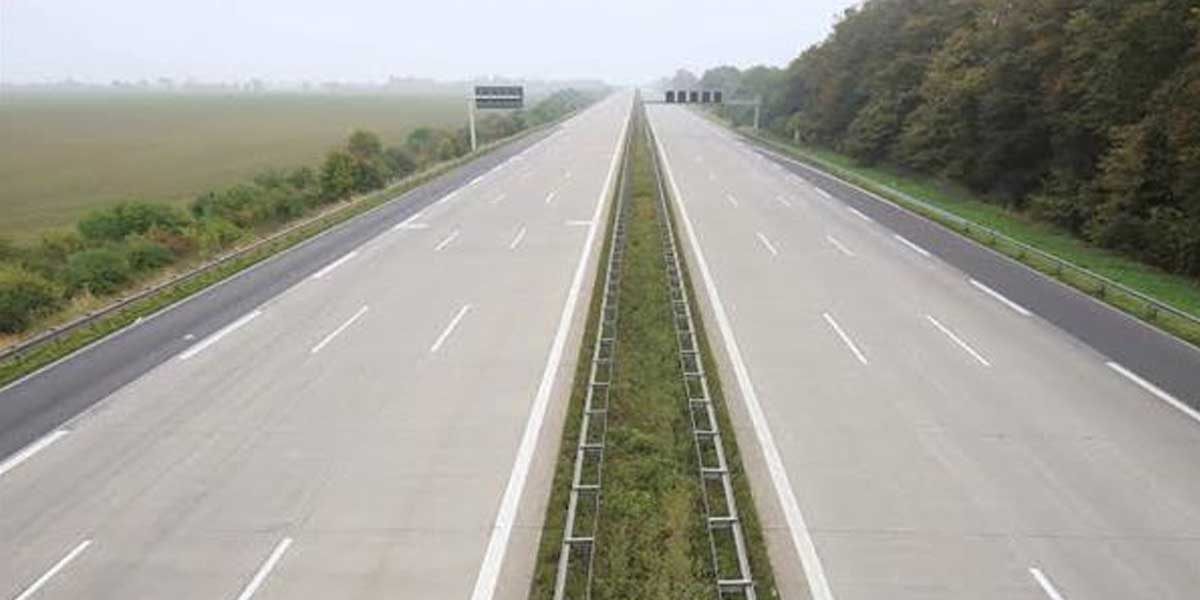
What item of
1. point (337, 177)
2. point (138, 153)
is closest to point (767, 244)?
point (337, 177)

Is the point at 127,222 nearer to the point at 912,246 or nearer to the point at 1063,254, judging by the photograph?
the point at 912,246

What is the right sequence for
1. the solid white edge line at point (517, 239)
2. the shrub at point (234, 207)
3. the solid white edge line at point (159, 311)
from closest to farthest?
the solid white edge line at point (159, 311) < the solid white edge line at point (517, 239) < the shrub at point (234, 207)

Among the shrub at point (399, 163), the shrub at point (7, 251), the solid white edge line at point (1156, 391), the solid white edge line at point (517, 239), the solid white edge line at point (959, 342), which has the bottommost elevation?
the shrub at point (399, 163)

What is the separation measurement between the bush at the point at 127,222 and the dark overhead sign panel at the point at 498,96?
3963 cm

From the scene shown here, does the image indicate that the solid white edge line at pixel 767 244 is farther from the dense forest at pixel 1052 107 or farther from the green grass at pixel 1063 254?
the dense forest at pixel 1052 107

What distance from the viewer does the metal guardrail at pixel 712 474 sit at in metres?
10.9

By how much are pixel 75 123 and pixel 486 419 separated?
14050 cm

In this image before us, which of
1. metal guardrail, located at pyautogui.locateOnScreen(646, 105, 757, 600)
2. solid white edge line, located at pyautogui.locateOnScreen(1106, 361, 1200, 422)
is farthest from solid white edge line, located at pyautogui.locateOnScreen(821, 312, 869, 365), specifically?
solid white edge line, located at pyautogui.locateOnScreen(1106, 361, 1200, 422)

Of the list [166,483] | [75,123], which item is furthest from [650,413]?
[75,123]

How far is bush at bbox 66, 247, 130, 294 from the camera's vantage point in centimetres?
2661

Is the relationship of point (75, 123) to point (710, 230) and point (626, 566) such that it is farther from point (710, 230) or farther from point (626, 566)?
point (626, 566)

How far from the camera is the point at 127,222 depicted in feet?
119

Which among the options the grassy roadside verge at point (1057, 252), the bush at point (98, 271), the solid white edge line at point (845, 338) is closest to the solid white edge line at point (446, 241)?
the bush at point (98, 271)

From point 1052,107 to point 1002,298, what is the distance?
52.1ft
